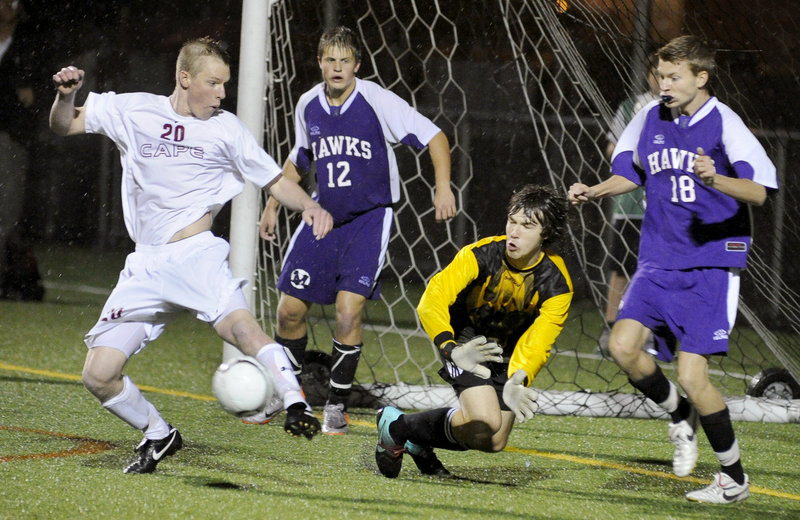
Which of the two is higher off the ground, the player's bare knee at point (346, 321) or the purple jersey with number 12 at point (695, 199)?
the purple jersey with number 12 at point (695, 199)

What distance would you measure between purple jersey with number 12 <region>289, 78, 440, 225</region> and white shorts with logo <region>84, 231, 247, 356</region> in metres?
1.19

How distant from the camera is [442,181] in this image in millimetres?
4590

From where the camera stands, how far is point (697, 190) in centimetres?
379

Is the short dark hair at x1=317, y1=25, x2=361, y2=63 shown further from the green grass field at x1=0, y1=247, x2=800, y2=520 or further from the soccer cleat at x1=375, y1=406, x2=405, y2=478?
the soccer cleat at x1=375, y1=406, x2=405, y2=478

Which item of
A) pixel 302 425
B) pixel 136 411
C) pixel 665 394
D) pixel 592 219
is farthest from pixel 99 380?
pixel 592 219

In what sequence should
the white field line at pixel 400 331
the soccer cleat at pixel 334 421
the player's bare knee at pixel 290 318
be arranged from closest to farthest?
1. the soccer cleat at pixel 334 421
2. the player's bare knee at pixel 290 318
3. the white field line at pixel 400 331

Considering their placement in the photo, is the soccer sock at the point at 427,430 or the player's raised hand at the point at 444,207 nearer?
the soccer sock at the point at 427,430

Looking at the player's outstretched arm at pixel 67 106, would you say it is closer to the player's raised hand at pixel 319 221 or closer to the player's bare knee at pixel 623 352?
the player's raised hand at pixel 319 221

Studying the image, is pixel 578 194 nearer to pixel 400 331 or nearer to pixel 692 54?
pixel 692 54

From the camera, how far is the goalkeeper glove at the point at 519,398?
3.42m

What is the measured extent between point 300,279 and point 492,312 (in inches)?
48.8

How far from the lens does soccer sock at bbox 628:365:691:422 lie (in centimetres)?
386

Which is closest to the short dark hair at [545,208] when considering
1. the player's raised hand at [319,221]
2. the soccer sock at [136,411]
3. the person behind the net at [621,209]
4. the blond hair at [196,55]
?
the player's raised hand at [319,221]

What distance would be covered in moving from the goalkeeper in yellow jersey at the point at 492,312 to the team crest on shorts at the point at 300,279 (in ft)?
3.69
